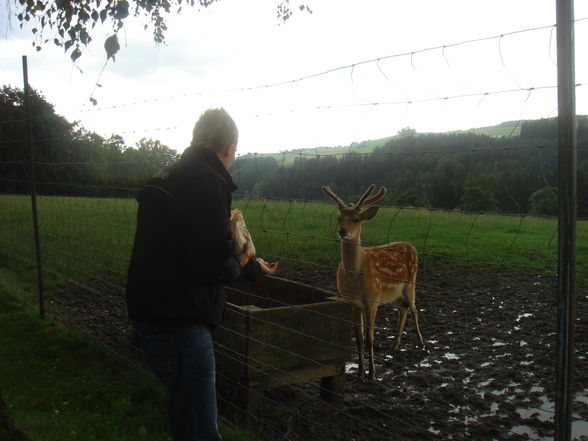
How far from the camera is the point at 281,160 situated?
4059 mm

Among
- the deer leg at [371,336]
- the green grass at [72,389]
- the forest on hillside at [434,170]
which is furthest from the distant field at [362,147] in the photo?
the deer leg at [371,336]

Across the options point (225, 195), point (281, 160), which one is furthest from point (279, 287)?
point (225, 195)

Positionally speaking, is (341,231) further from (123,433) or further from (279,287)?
(123,433)

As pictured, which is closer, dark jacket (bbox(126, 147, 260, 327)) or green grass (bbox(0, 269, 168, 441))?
dark jacket (bbox(126, 147, 260, 327))

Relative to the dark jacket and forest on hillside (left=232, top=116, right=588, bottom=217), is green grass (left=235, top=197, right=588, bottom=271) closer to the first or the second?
forest on hillside (left=232, top=116, right=588, bottom=217)

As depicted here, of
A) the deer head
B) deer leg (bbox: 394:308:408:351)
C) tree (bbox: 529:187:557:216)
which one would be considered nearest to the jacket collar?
tree (bbox: 529:187:557:216)

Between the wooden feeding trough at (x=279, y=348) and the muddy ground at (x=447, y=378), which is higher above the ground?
the wooden feeding trough at (x=279, y=348)

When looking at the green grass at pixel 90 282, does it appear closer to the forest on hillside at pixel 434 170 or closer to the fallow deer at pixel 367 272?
the forest on hillside at pixel 434 170

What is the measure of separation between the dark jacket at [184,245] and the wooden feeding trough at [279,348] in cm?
175

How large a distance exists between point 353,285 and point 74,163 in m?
3.06

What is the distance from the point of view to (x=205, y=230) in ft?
7.84

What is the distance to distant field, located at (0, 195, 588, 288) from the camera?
22.7 ft

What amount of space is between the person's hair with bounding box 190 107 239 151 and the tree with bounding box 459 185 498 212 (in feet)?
3.70

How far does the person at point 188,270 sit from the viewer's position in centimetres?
241
